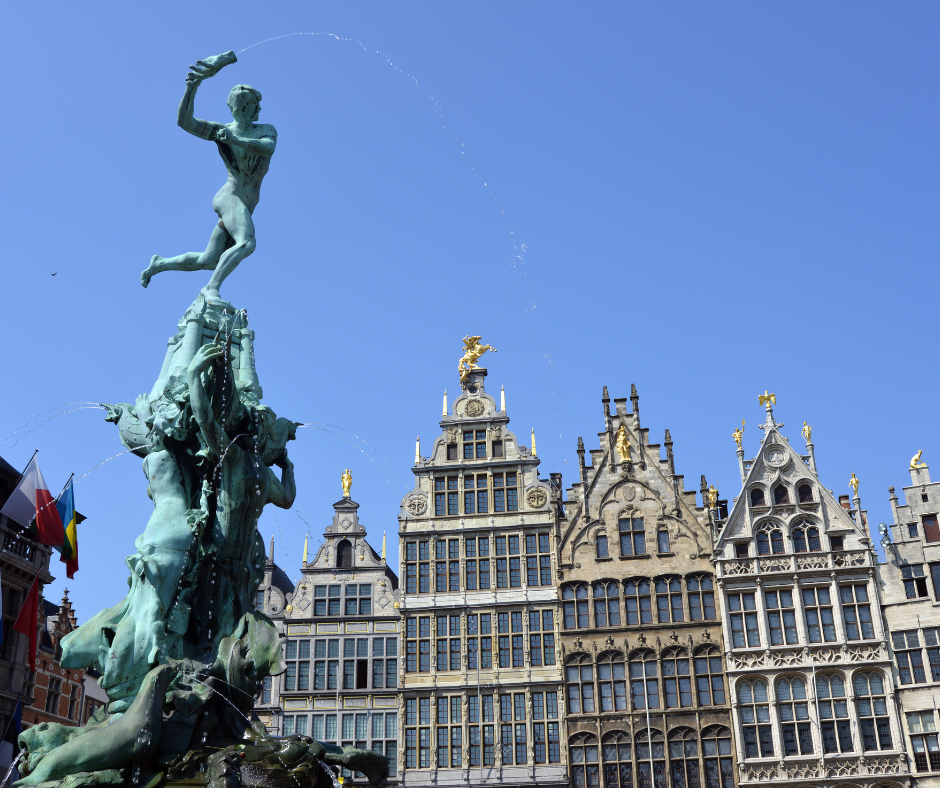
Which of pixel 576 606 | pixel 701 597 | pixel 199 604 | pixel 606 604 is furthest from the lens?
pixel 576 606

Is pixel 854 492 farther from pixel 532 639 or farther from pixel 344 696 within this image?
pixel 344 696

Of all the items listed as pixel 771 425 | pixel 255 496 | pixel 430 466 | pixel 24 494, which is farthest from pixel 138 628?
pixel 771 425

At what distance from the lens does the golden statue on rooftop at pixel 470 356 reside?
39969 millimetres

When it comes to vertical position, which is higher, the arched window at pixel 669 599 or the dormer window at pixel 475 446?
the dormer window at pixel 475 446

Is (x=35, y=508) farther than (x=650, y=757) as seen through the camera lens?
No

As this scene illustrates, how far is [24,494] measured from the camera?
3105cm

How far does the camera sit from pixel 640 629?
34656 millimetres

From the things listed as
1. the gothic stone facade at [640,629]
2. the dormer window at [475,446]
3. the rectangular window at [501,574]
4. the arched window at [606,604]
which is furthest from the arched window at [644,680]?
the dormer window at [475,446]

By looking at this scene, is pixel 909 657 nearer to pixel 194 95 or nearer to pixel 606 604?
pixel 606 604

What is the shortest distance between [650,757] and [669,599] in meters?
5.08

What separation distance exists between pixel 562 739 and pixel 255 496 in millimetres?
20996

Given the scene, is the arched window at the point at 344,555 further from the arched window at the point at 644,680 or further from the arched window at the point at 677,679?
the arched window at the point at 677,679

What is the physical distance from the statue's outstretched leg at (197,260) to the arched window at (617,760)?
71.7 ft

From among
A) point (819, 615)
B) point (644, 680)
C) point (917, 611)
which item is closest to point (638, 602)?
point (644, 680)
